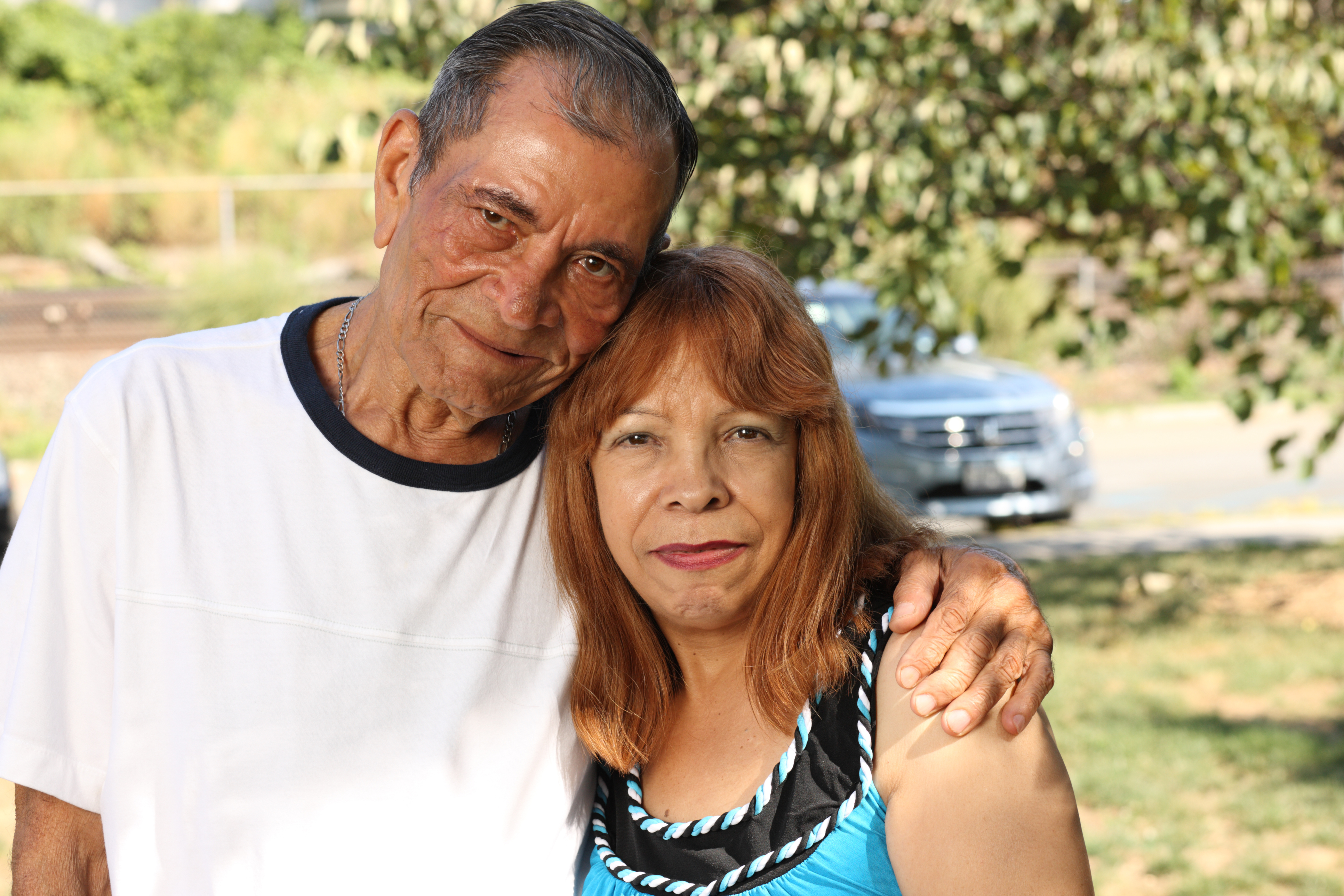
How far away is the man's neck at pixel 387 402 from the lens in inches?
76.9

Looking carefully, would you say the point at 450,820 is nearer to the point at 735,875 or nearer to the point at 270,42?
the point at 735,875

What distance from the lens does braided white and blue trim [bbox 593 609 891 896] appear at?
1806 mm

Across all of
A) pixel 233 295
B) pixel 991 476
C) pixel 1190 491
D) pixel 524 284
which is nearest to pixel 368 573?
pixel 524 284

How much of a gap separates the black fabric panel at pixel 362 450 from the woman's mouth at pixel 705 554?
0.98 feet

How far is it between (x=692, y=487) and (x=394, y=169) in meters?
Answer: 0.68

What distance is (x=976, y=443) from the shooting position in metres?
9.34

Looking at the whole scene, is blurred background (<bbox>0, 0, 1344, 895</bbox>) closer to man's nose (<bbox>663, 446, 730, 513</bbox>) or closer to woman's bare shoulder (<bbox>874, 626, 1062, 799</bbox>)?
man's nose (<bbox>663, 446, 730, 513</bbox>)

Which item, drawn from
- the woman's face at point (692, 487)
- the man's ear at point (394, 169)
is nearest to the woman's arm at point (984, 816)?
the woman's face at point (692, 487)

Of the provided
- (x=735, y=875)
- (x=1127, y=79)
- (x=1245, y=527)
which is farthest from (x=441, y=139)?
(x=1245, y=527)

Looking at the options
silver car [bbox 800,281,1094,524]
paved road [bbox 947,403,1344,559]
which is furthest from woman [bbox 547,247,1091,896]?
silver car [bbox 800,281,1094,524]

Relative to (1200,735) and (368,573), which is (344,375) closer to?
(368,573)

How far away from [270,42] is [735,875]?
2403 centimetres

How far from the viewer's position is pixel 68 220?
16016mm

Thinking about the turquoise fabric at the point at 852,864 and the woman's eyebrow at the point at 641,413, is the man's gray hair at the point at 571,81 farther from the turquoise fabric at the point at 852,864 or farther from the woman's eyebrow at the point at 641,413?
the turquoise fabric at the point at 852,864
